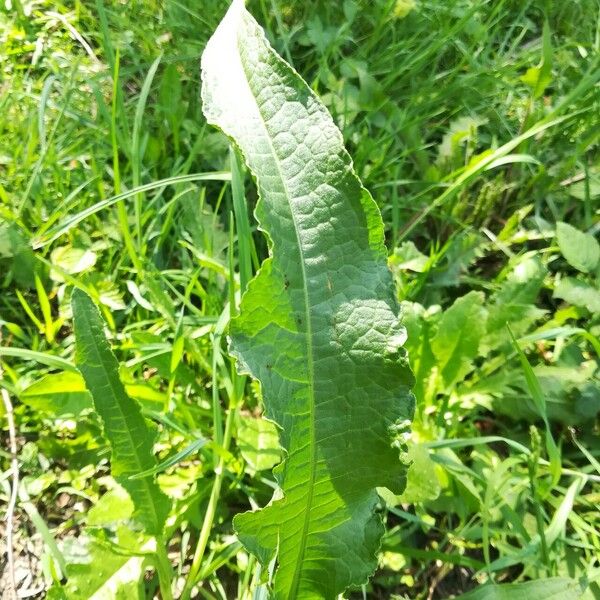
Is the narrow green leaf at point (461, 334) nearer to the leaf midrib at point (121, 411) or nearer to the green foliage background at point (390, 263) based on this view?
the green foliage background at point (390, 263)

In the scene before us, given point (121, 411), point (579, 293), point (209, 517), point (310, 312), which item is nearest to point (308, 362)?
point (310, 312)

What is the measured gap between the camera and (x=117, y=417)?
1.10m

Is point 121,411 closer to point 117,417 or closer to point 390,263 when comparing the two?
point 117,417

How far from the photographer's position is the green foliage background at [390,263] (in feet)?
4.38

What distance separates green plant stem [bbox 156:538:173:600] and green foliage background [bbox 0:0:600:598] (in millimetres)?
45

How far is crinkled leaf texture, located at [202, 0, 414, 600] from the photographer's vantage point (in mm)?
871

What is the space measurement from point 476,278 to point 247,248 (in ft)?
2.36

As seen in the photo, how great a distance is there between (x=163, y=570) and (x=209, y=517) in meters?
0.13

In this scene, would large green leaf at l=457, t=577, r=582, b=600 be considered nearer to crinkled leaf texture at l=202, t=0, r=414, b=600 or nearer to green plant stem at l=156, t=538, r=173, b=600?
crinkled leaf texture at l=202, t=0, r=414, b=600

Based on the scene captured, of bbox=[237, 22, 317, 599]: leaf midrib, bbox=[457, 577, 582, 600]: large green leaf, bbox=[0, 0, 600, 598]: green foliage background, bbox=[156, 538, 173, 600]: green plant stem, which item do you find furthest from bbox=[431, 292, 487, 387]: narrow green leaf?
bbox=[156, 538, 173, 600]: green plant stem

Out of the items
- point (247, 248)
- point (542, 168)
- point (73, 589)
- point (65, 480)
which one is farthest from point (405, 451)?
point (542, 168)

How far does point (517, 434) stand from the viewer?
5.07 ft

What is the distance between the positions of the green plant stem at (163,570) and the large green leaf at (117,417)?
0.11 ft

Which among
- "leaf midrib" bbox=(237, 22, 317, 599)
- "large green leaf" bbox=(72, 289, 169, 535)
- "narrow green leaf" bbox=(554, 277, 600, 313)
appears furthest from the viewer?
"narrow green leaf" bbox=(554, 277, 600, 313)
